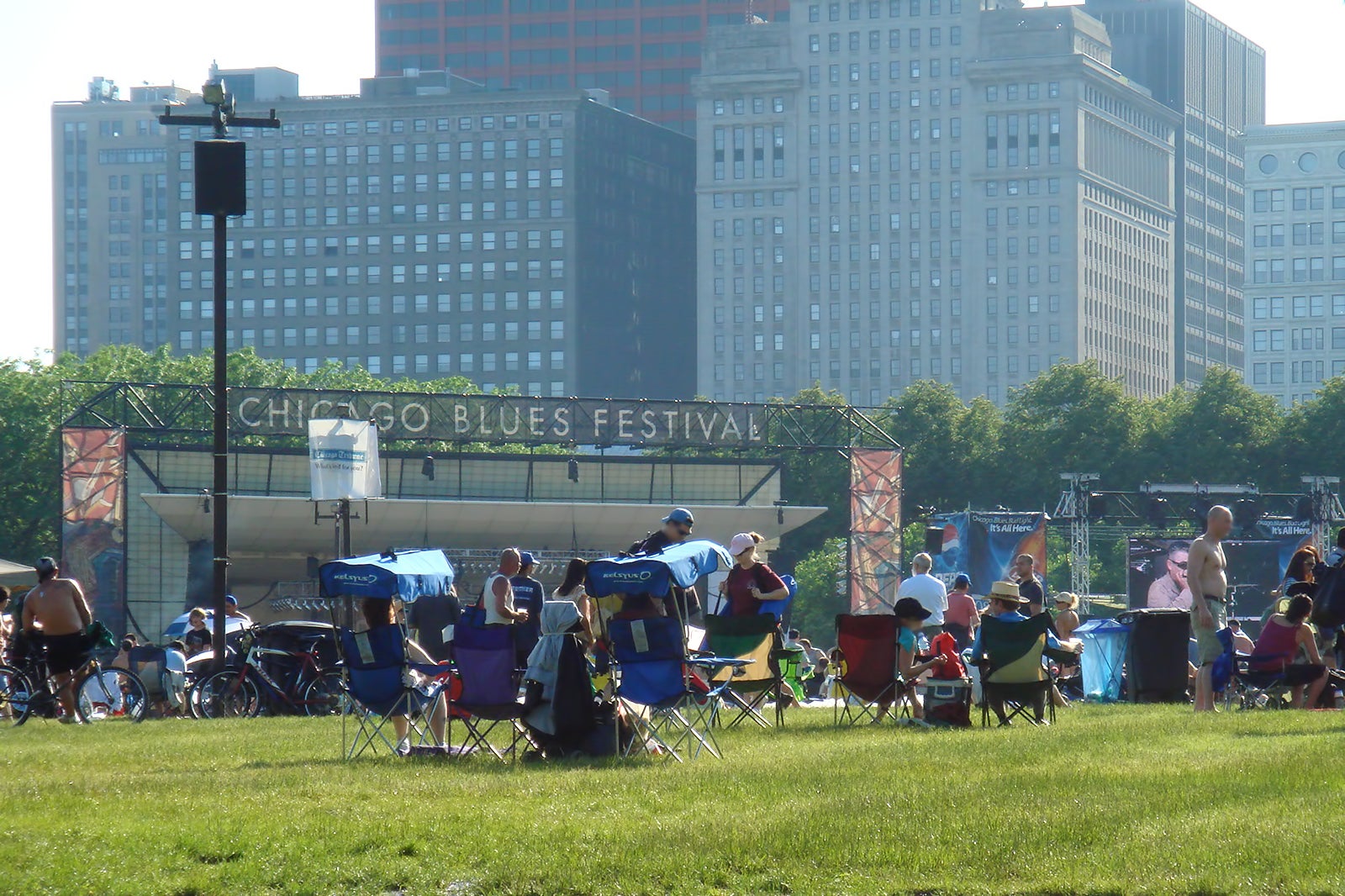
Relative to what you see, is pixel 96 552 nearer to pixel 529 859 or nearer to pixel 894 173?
pixel 529 859

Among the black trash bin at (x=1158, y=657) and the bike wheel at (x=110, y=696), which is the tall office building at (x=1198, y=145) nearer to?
the black trash bin at (x=1158, y=657)

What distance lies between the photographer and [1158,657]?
18.8 m

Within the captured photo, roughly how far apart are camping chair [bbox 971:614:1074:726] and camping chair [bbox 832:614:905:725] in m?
0.65

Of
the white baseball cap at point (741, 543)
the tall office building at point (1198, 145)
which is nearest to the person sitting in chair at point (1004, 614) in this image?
the white baseball cap at point (741, 543)

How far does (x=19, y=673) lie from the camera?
55.4 ft

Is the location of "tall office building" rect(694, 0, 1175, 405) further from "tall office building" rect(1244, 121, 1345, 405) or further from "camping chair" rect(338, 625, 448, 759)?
"camping chair" rect(338, 625, 448, 759)

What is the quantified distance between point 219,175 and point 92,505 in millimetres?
22993

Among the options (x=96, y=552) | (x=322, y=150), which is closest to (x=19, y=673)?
(x=96, y=552)

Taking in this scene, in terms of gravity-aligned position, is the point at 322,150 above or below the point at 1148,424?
above

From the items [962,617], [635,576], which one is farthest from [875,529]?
[635,576]

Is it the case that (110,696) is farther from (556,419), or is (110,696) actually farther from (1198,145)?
(1198,145)

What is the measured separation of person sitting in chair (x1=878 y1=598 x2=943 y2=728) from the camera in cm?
1515

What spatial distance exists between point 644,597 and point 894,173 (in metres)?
147

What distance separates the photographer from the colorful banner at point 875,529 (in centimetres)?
4612
